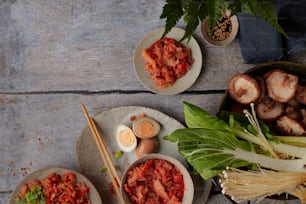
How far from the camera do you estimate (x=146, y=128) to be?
2.37 m

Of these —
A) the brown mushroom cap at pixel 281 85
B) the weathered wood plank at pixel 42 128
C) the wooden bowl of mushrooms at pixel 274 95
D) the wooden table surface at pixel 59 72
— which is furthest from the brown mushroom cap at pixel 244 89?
the weathered wood plank at pixel 42 128

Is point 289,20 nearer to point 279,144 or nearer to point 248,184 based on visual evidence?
point 279,144

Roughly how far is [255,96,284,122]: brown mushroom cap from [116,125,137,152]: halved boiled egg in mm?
694

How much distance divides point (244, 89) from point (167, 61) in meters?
0.48

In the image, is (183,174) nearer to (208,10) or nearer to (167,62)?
(167,62)

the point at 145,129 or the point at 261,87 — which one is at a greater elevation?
the point at 261,87

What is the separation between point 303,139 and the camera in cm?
211

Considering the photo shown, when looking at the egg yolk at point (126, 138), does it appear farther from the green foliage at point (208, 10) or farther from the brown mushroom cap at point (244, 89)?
the green foliage at point (208, 10)

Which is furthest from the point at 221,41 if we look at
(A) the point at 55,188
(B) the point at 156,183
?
(A) the point at 55,188

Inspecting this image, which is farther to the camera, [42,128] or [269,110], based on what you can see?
[42,128]

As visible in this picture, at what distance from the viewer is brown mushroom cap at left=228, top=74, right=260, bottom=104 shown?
2135mm

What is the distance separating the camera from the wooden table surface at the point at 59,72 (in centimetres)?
251

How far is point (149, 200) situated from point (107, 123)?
492 mm

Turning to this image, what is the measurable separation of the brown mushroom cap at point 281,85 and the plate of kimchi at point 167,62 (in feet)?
1.35
